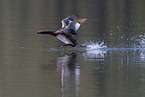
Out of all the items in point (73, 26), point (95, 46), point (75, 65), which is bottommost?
point (75, 65)

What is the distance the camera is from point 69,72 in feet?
57.8

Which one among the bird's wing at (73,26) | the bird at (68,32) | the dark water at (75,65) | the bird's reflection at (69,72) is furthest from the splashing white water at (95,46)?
the bird's reflection at (69,72)

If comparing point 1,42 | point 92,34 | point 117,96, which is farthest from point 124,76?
point 92,34

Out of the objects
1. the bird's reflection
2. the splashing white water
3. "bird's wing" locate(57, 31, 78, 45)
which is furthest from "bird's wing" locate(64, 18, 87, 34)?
the splashing white water

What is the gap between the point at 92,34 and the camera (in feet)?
97.1

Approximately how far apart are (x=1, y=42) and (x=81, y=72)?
8.99 metres

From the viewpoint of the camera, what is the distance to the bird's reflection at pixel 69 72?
1526 centimetres

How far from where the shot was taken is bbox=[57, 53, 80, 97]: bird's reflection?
15263mm

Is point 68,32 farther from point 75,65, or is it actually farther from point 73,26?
point 75,65

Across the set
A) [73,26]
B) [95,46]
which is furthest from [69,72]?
[95,46]

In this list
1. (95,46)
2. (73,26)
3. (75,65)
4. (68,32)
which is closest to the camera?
(75,65)

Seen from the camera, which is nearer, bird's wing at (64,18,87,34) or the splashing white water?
bird's wing at (64,18,87,34)

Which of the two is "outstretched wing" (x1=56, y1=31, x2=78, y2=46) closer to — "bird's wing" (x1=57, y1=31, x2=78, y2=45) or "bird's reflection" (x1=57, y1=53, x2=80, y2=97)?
"bird's wing" (x1=57, y1=31, x2=78, y2=45)

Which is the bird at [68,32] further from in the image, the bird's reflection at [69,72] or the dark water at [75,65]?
the bird's reflection at [69,72]
